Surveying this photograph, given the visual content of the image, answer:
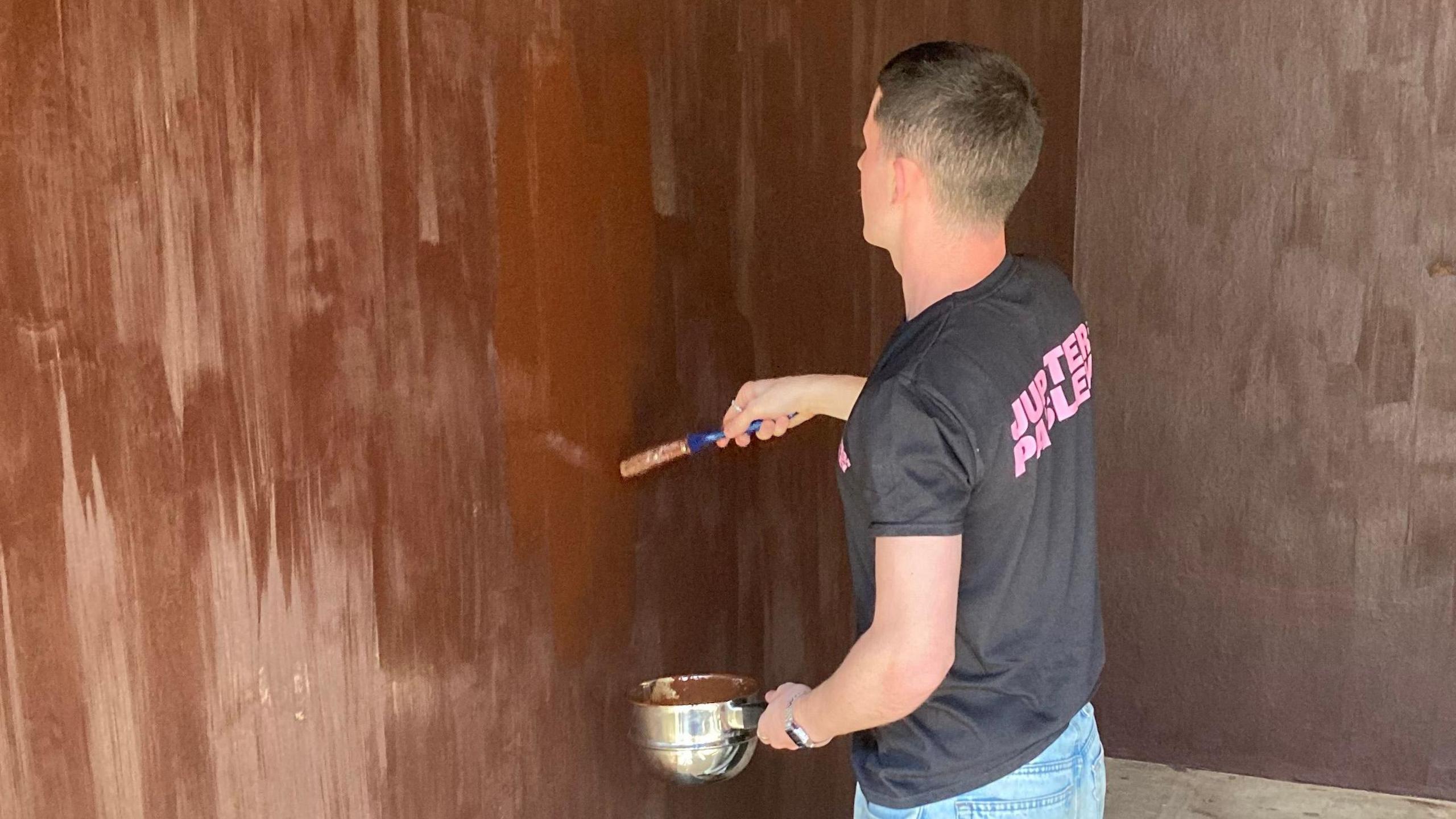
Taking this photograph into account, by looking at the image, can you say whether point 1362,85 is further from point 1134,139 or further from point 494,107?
point 494,107

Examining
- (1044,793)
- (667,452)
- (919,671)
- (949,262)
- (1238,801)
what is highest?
(949,262)

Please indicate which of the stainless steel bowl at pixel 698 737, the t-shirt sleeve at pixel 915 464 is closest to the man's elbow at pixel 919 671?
the t-shirt sleeve at pixel 915 464

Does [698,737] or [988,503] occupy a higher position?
[988,503]

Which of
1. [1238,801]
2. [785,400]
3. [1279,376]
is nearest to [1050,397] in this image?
[785,400]

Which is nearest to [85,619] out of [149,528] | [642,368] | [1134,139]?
[149,528]

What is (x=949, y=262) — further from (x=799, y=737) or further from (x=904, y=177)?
(x=799, y=737)

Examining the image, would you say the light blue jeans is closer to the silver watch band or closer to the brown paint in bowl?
the silver watch band

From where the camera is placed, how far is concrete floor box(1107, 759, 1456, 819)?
11.1 feet

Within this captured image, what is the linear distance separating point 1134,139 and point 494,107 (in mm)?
2447

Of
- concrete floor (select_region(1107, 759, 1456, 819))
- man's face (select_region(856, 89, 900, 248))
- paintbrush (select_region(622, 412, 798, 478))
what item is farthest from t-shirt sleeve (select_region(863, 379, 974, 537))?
concrete floor (select_region(1107, 759, 1456, 819))

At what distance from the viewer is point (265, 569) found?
121cm

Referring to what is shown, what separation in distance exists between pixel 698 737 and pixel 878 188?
71 centimetres

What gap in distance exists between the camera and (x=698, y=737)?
1664 mm

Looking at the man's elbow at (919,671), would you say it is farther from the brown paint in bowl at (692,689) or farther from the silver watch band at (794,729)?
the brown paint in bowl at (692,689)
